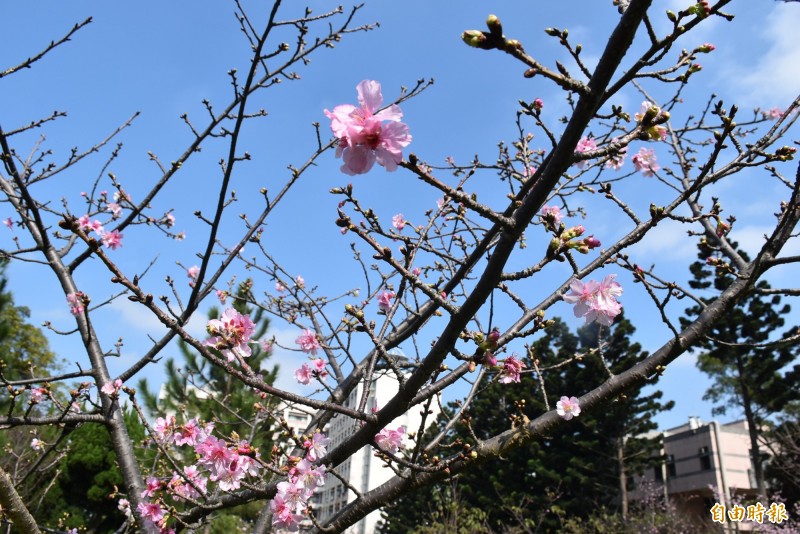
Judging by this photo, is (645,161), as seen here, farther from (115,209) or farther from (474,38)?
(115,209)

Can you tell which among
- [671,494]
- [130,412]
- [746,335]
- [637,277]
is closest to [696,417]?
[671,494]

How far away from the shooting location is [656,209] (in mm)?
1745

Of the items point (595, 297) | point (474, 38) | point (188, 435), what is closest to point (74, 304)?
point (188, 435)

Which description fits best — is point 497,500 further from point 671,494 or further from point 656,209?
point 656,209

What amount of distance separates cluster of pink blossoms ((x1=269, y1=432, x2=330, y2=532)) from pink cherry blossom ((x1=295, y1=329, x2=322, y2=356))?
152 centimetres

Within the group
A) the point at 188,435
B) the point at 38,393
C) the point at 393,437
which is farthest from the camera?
the point at 38,393

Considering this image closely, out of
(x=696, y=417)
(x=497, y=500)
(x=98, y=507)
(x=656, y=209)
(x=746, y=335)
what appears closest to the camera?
(x=656, y=209)

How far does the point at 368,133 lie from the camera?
3.95 feet

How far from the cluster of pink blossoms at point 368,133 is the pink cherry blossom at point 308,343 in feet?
9.31

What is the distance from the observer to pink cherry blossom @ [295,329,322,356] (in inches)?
155

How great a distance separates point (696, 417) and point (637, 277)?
98.0ft

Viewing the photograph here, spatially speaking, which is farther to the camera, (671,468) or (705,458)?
(671,468)

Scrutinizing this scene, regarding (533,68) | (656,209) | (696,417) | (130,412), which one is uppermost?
(696,417)

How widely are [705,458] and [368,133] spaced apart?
29.4m
